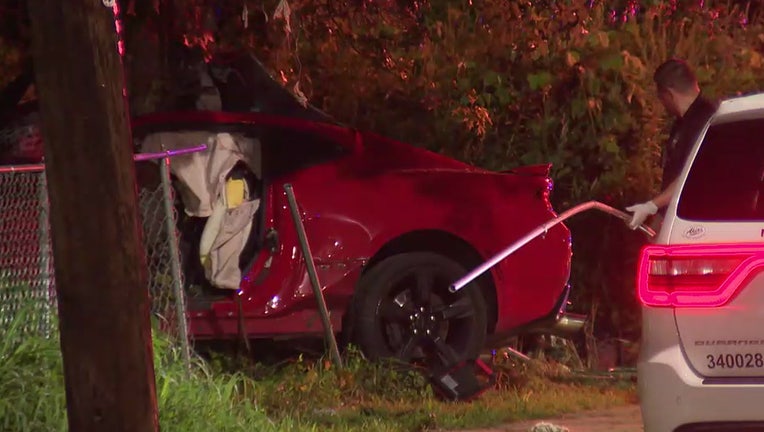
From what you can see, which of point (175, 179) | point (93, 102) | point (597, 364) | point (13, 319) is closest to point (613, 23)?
point (597, 364)

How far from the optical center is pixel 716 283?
6.38 metres

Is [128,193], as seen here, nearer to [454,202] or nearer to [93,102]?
[93,102]

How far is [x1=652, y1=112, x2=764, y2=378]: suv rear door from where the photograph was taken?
6324 mm

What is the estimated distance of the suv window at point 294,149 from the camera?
10.6 meters

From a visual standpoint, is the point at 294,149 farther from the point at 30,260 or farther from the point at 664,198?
the point at 664,198

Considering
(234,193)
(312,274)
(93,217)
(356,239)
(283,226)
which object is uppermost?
(93,217)

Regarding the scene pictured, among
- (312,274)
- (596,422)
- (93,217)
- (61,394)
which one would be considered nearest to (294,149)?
(312,274)

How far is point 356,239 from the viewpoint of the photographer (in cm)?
1053

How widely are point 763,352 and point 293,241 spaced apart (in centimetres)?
450

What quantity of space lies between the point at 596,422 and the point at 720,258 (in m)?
3.62

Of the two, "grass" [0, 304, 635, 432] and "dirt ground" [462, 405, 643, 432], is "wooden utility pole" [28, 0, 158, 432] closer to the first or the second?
"grass" [0, 304, 635, 432]

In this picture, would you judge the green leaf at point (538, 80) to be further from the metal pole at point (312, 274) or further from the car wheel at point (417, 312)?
the metal pole at point (312, 274)

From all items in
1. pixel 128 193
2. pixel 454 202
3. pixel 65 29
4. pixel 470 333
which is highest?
pixel 65 29

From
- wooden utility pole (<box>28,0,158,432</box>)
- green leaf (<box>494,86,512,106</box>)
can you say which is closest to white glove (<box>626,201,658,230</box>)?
wooden utility pole (<box>28,0,158,432</box>)
